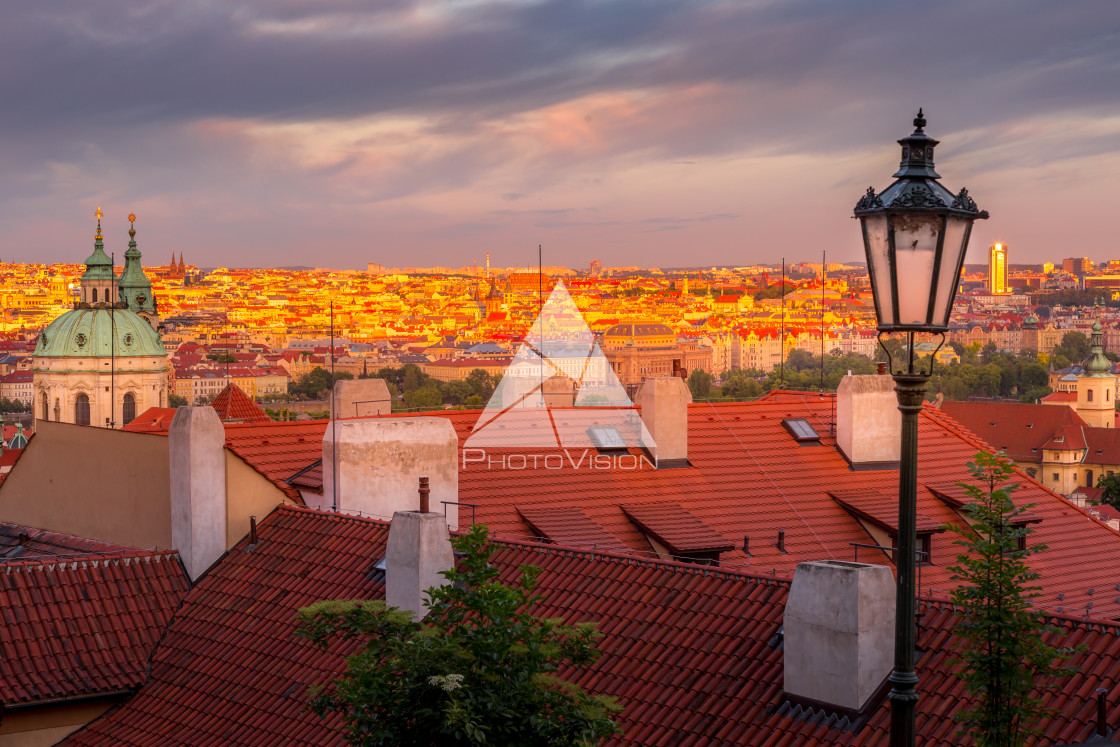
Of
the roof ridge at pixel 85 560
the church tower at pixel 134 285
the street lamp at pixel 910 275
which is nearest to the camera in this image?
the street lamp at pixel 910 275

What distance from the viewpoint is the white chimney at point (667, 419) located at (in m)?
15.0

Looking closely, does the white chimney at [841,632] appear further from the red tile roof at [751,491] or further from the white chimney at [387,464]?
the red tile roof at [751,491]

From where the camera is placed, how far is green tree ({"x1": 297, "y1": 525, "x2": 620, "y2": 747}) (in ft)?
18.1

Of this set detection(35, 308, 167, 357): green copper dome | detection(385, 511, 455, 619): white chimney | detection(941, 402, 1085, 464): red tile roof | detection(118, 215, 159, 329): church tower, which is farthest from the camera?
detection(118, 215, 159, 329): church tower

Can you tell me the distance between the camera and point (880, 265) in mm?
4309

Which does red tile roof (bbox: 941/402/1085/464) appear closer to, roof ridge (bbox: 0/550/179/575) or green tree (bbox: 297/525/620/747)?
roof ridge (bbox: 0/550/179/575)

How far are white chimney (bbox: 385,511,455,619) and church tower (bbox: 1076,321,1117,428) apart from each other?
104m

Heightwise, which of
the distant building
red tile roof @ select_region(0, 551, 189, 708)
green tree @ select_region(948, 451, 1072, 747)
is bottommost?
the distant building

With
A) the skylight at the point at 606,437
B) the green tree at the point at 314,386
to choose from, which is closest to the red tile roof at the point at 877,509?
the skylight at the point at 606,437

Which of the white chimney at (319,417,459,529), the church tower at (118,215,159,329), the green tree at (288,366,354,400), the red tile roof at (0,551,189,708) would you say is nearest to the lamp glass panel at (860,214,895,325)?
the red tile roof at (0,551,189,708)

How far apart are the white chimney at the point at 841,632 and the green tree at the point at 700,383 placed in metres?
118

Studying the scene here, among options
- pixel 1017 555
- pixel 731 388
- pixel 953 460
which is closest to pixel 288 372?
pixel 731 388

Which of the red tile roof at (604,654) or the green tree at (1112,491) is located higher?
the red tile roof at (604,654)

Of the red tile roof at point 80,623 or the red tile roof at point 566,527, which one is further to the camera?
the red tile roof at point 566,527
